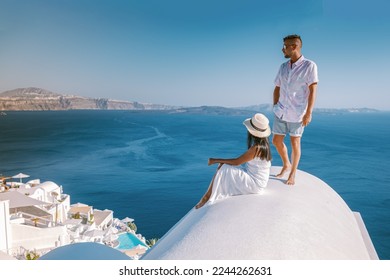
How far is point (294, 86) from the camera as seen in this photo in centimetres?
371

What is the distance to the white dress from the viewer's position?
329 cm

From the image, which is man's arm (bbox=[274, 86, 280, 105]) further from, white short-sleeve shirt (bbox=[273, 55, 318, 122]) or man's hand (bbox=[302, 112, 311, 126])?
man's hand (bbox=[302, 112, 311, 126])

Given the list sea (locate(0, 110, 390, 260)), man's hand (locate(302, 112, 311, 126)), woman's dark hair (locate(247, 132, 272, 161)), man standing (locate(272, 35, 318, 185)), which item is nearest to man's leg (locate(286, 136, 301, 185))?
man standing (locate(272, 35, 318, 185))

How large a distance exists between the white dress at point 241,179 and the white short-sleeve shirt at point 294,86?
2.89 ft

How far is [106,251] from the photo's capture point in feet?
9.68

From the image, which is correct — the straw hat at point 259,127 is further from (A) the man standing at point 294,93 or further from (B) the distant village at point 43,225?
(B) the distant village at point 43,225

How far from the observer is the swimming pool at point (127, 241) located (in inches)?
638

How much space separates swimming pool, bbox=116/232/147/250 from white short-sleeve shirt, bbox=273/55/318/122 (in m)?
14.1

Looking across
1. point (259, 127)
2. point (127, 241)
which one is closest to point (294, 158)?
point (259, 127)

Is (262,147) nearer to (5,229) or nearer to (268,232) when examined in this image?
(268,232)

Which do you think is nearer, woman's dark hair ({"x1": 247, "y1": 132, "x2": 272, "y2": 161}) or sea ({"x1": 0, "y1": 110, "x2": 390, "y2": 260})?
woman's dark hair ({"x1": 247, "y1": 132, "x2": 272, "y2": 161})

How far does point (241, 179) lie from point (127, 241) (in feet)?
49.7

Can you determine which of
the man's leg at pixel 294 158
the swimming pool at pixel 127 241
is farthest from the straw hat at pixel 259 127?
the swimming pool at pixel 127 241
